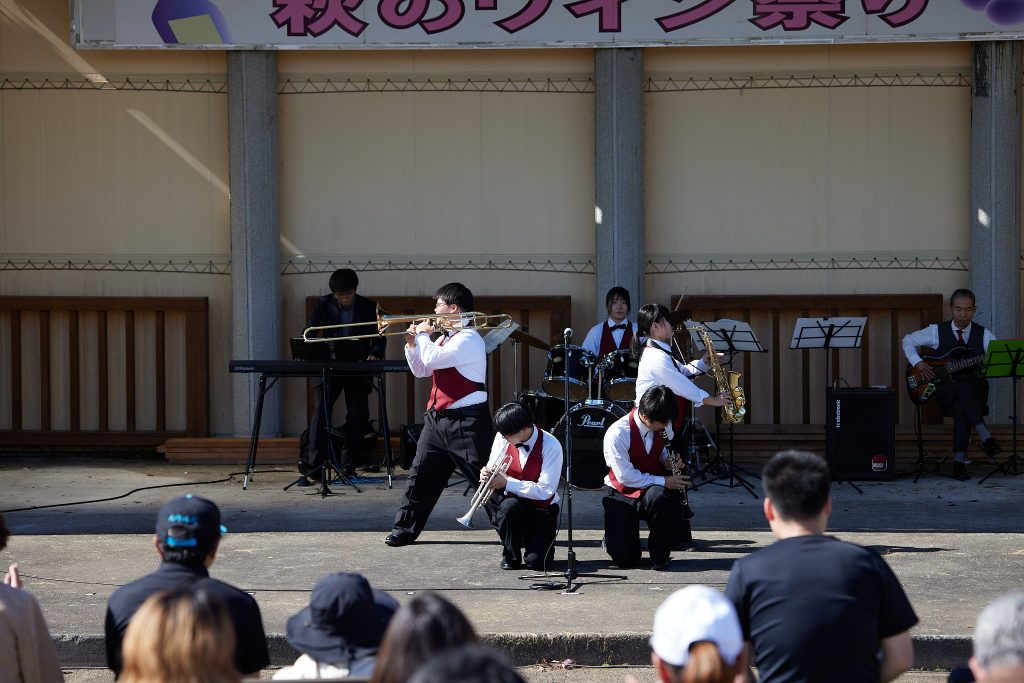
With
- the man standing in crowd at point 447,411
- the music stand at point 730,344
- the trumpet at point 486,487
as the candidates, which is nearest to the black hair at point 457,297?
the man standing in crowd at point 447,411

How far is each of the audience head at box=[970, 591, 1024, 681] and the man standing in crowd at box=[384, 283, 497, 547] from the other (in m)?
5.96

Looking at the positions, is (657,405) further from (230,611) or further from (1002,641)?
(1002,641)

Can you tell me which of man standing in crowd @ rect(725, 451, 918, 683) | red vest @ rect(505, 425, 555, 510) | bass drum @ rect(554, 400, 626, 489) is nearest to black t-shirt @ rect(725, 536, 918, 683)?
man standing in crowd @ rect(725, 451, 918, 683)

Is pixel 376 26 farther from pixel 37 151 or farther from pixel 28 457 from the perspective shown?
pixel 28 457

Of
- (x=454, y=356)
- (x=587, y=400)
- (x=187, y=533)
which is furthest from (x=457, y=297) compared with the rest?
(x=187, y=533)

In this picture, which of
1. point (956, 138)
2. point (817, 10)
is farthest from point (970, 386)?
point (817, 10)

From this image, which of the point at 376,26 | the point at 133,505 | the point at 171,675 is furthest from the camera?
the point at 376,26

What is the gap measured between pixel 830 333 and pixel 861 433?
1.02m

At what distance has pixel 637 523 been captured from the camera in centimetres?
891

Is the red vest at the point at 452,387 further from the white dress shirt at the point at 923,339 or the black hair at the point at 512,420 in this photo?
the white dress shirt at the point at 923,339

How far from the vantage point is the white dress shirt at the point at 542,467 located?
874 cm

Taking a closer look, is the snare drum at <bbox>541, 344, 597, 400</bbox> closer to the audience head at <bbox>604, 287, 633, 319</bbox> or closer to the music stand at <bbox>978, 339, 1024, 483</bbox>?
the audience head at <bbox>604, 287, 633, 319</bbox>

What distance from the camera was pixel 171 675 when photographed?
11.4 ft

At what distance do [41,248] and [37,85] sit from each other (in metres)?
1.71
